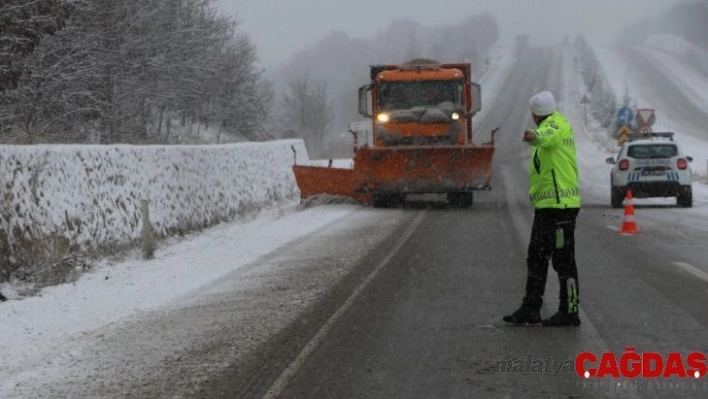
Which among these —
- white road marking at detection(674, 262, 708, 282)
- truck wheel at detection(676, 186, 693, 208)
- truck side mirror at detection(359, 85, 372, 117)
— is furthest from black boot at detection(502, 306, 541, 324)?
truck wheel at detection(676, 186, 693, 208)

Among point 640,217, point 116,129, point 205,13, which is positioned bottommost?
point 640,217

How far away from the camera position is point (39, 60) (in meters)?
22.0

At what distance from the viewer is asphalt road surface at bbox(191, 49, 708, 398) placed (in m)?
5.85

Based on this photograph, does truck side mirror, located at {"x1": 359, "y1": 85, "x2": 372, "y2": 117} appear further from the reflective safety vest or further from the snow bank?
the reflective safety vest

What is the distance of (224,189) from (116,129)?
1074cm

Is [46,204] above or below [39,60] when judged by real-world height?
below

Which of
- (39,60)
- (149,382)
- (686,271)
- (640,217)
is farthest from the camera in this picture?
(39,60)

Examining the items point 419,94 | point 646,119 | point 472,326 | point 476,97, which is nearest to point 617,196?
point 476,97

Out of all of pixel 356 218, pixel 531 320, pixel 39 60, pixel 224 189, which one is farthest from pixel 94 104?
pixel 531 320

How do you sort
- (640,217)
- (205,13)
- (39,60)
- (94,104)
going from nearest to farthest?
(640,217) < (39,60) < (94,104) < (205,13)

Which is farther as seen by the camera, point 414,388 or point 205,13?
point 205,13

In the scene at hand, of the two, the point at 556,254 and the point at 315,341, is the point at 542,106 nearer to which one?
the point at 556,254

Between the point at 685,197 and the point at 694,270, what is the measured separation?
10639mm

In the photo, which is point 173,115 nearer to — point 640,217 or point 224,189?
point 224,189
